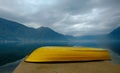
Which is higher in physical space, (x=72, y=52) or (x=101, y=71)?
(x=72, y=52)

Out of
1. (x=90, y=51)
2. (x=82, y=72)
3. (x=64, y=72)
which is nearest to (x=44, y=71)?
(x=64, y=72)

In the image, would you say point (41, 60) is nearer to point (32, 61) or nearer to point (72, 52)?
point (32, 61)

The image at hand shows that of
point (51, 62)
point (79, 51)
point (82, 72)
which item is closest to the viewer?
point (82, 72)

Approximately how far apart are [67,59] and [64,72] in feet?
8.68

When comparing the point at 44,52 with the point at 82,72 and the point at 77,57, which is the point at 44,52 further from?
the point at 82,72

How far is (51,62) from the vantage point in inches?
333

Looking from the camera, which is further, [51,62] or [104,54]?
[104,54]

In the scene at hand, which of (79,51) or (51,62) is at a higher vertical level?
(79,51)

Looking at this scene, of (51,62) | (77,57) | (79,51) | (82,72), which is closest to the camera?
(82,72)

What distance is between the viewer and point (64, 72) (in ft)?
20.0

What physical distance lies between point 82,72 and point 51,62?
2976 mm

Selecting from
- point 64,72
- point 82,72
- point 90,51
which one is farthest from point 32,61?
point 90,51

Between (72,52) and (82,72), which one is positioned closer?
(82,72)

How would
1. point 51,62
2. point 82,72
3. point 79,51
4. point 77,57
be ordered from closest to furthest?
point 82,72
point 51,62
point 77,57
point 79,51
